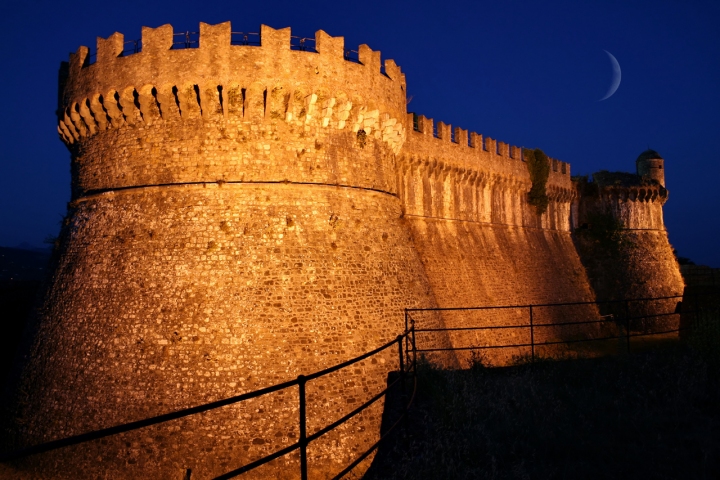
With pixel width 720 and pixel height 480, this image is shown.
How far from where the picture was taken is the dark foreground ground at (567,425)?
5461 mm

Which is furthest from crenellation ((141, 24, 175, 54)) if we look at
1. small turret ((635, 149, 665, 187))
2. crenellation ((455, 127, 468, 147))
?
small turret ((635, 149, 665, 187))

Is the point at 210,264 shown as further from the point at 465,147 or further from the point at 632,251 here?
the point at 632,251

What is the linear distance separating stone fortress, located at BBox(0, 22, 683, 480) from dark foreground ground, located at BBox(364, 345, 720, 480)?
2900 millimetres

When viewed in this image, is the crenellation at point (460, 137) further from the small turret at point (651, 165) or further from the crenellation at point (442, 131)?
the small turret at point (651, 165)

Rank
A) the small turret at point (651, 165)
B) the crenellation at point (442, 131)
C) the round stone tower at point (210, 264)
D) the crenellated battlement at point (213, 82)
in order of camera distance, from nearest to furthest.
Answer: the round stone tower at point (210, 264), the crenellated battlement at point (213, 82), the crenellation at point (442, 131), the small turret at point (651, 165)

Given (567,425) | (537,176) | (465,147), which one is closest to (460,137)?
(465,147)

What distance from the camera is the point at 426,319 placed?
13.5 meters

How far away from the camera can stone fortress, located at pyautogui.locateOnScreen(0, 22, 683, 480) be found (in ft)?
33.4

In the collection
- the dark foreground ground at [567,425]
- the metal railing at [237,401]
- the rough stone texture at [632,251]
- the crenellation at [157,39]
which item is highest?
the crenellation at [157,39]

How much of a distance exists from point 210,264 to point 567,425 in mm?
7505

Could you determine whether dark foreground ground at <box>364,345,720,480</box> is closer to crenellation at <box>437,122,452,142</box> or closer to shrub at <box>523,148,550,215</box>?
crenellation at <box>437,122,452,142</box>

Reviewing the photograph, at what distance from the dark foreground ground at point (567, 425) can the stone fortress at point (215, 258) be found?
9.51ft

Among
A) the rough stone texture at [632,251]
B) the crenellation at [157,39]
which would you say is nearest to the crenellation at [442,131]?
the crenellation at [157,39]

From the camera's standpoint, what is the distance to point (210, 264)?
35.7 ft
